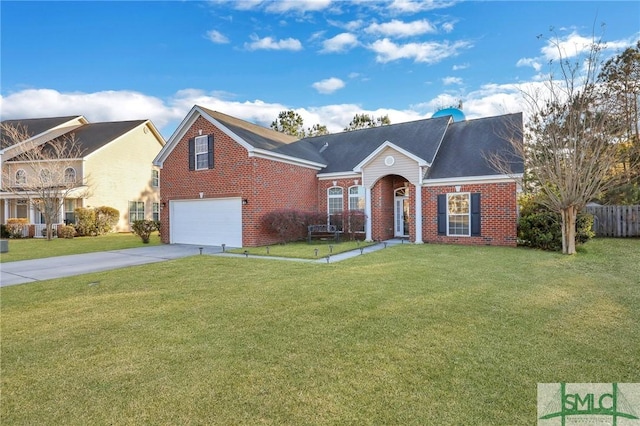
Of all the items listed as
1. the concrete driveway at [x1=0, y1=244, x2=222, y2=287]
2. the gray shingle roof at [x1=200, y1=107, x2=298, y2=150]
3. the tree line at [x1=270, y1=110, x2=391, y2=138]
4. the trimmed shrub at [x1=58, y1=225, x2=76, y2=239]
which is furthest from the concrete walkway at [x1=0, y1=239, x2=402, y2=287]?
the tree line at [x1=270, y1=110, x2=391, y2=138]

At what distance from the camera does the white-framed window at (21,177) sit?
22.8 metres

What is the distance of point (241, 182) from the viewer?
45.9 feet

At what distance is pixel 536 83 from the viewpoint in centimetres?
1240

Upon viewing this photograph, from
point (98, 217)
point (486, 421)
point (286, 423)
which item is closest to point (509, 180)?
point (486, 421)

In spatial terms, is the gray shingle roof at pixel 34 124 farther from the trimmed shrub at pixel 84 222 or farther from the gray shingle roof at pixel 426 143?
the gray shingle roof at pixel 426 143

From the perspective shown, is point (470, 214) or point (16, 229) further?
point (16, 229)

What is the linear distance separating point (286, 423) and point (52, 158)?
29690 millimetres

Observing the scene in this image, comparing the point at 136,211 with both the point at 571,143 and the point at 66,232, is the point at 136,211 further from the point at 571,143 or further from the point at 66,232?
the point at 571,143

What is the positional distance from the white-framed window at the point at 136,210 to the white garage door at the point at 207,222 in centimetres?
1310

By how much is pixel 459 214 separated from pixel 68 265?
14.4 m

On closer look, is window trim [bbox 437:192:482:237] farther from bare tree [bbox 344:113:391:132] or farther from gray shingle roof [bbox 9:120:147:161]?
bare tree [bbox 344:113:391:132]

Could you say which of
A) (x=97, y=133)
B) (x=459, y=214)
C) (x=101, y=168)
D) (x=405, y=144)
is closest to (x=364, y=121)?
(x=405, y=144)

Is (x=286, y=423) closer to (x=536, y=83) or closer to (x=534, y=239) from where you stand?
(x=534, y=239)

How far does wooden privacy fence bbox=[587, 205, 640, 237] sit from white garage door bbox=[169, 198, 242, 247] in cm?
1747
